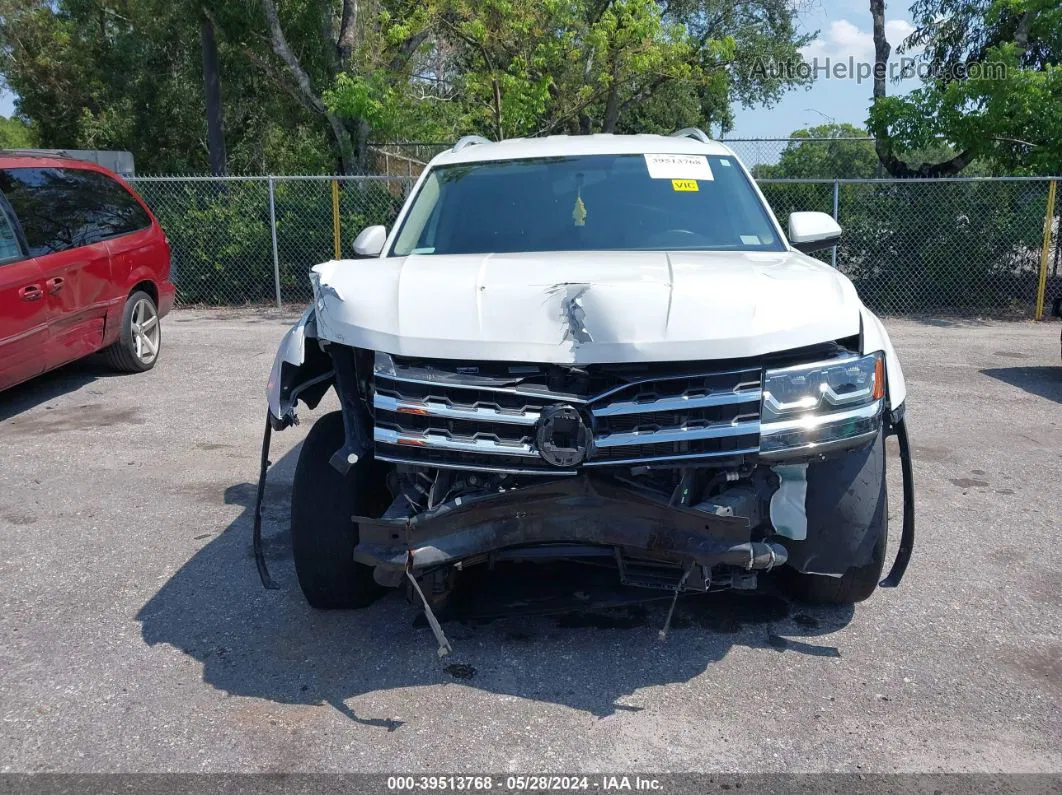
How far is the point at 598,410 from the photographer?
3137mm

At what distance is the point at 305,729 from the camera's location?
126 inches

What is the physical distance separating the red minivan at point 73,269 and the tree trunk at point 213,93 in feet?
29.8


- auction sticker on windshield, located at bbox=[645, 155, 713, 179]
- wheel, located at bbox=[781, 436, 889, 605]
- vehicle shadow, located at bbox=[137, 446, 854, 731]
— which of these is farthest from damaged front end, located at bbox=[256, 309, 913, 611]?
auction sticker on windshield, located at bbox=[645, 155, 713, 179]

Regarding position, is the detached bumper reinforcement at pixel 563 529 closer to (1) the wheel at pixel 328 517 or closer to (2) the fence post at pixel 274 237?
(1) the wheel at pixel 328 517

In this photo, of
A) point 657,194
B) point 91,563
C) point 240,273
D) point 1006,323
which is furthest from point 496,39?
point 91,563

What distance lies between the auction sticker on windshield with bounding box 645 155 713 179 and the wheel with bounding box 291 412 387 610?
2123 mm

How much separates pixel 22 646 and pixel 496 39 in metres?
12.4

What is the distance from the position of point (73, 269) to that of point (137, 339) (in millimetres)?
1362

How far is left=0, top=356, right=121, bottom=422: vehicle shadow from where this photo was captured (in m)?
7.79

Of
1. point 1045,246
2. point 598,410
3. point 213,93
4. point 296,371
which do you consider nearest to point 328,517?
point 296,371

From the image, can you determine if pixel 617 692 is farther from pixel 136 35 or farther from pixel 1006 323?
pixel 136 35

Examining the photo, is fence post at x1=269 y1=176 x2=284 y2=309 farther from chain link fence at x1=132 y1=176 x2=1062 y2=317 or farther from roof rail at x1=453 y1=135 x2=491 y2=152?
roof rail at x1=453 y1=135 x2=491 y2=152

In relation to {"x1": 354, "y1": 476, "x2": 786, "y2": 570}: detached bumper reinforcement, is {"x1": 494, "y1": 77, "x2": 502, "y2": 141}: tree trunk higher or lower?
higher

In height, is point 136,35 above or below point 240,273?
above
